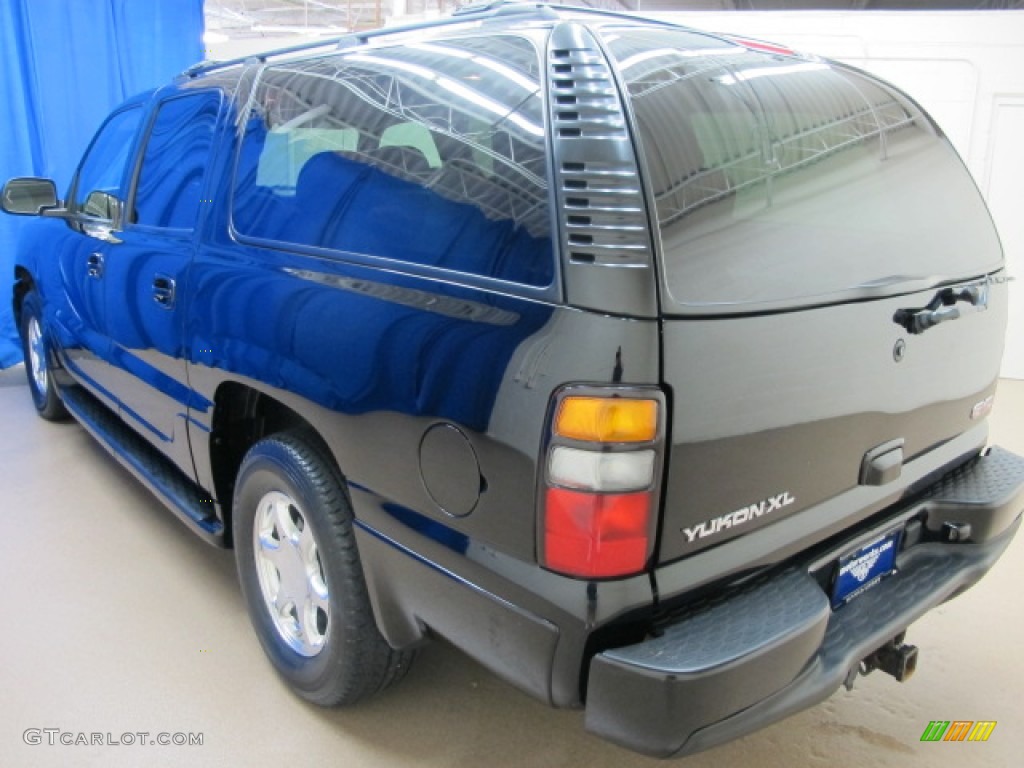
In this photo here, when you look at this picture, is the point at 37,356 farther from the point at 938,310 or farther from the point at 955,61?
the point at 955,61

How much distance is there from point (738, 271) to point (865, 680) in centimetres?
156

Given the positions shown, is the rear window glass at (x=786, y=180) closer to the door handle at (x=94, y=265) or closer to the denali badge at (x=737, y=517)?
→ the denali badge at (x=737, y=517)

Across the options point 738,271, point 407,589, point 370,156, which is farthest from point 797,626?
point 370,156

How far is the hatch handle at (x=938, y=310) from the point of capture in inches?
65.2

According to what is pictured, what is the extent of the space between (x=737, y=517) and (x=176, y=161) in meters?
2.12

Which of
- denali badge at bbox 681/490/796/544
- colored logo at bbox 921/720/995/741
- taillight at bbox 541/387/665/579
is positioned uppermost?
taillight at bbox 541/387/665/579

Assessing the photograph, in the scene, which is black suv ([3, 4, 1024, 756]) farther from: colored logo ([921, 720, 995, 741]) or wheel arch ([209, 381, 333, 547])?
colored logo ([921, 720, 995, 741])

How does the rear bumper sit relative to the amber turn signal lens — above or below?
below

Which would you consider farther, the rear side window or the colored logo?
the colored logo

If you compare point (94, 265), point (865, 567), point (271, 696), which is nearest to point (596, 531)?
point (865, 567)

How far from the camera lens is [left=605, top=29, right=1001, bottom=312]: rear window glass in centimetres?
137

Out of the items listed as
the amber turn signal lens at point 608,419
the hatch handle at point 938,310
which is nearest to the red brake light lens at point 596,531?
the amber turn signal lens at point 608,419

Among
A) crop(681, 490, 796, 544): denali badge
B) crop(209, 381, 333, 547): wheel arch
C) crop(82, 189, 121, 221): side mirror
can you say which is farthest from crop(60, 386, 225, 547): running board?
crop(681, 490, 796, 544): denali badge

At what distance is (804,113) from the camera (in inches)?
70.2
